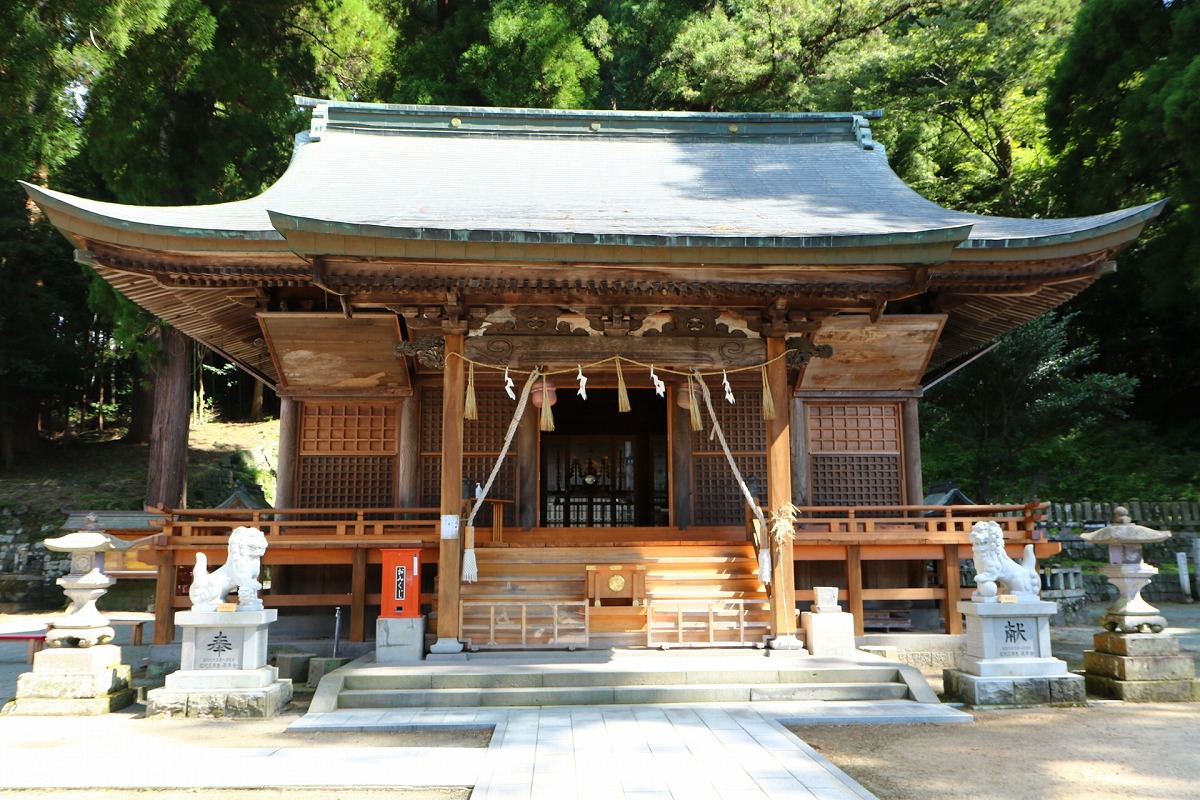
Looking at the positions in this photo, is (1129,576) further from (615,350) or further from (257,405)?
(257,405)

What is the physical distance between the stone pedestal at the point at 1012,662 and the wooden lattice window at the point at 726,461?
4.95 meters

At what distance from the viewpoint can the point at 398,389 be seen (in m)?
12.3

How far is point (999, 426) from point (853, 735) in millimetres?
16519

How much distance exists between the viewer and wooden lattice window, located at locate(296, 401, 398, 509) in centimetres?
1234

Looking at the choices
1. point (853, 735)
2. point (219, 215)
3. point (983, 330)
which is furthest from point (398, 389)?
point (983, 330)

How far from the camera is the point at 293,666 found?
991 centimetres

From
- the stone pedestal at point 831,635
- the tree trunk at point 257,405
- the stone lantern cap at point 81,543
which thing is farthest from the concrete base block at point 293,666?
the tree trunk at point 257,405

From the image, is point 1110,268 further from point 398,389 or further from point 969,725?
point 398,389

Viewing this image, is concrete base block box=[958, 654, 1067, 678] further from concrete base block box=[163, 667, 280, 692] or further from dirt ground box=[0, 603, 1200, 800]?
concrete base block box=[163, 667, 280, 692]

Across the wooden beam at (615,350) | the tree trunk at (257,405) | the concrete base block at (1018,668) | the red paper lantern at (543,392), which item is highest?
the tree trunk at (257,405)

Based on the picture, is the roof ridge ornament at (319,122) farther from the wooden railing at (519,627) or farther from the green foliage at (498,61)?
the wooden railing at (519,627)

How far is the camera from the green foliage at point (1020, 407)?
19594 mm

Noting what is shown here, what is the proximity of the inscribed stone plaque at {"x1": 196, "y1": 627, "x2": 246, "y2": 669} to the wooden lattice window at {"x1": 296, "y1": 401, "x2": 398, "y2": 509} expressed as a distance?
170 inches

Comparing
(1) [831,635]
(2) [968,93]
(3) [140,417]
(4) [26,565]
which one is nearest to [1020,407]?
(2) [968,93]
